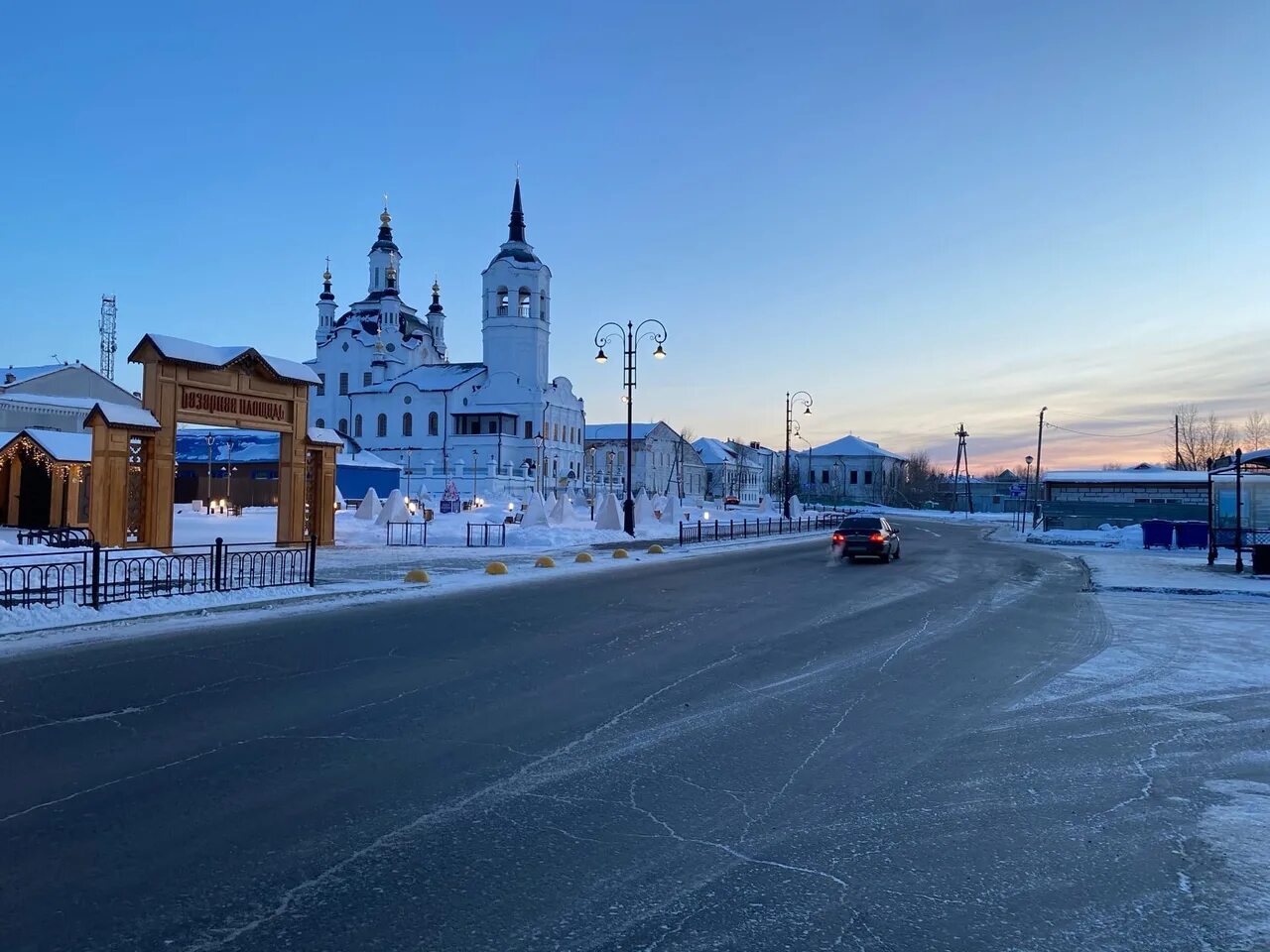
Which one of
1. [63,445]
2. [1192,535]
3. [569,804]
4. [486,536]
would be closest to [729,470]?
[1192,535]

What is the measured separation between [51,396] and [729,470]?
321 feet

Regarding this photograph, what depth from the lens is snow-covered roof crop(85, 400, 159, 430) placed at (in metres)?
21.5

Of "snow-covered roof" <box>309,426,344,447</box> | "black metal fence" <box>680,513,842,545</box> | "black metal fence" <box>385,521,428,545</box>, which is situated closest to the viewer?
"snow-covered roof" <box>309,426,344,447</box>

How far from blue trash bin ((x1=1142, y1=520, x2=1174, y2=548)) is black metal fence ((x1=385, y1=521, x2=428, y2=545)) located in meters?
30.4

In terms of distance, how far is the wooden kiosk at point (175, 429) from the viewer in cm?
2184

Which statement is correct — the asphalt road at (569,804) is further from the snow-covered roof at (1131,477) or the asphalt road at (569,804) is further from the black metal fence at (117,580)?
the snow-covered roof at (1131,477)

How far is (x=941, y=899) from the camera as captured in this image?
4387 millimetres

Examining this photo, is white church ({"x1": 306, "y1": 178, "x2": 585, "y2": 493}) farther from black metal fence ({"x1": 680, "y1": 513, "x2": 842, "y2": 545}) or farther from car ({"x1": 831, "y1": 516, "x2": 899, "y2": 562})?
car ({"x1": 831, "y1": 516, "x2": 899, "y2": 562})

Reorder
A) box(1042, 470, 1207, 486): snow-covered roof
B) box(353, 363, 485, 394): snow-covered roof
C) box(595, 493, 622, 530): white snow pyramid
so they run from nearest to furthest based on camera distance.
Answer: box(595, 493, 622, 530): white snow pyramid, box(1042, 470, 1207, 486): snow-covered roof, box(353, 363, 485, 394): snow-covered roof

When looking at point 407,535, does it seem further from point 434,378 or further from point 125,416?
point 434,378

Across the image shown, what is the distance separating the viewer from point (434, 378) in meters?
89.2

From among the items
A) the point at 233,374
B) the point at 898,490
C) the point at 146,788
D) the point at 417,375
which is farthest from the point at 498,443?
the point at 146,788

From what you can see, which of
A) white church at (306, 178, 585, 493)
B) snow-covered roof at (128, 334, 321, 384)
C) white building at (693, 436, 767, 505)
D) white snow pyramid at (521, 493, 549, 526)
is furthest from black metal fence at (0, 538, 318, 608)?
white building at (693, 436, 767, 505)

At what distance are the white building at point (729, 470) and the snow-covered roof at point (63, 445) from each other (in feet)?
318
